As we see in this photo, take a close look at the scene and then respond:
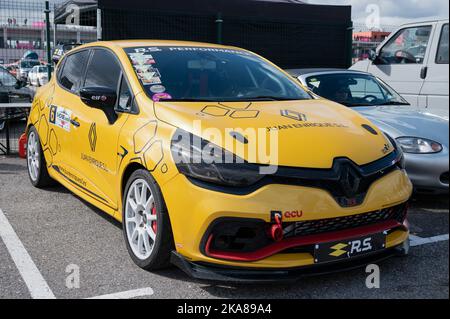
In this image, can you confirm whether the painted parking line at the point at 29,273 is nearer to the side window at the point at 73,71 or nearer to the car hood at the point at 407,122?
the side window at the point at 73,71

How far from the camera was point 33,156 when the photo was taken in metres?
5.70

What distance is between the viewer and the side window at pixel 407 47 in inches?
268

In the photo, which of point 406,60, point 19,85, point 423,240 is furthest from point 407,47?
point 19,85

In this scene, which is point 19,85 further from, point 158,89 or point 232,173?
point 232,173

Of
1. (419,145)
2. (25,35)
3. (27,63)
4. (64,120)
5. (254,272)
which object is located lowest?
(254,272)

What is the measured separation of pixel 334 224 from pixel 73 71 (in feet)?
10.6

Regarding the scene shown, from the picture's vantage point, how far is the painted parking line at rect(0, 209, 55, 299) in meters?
3.16

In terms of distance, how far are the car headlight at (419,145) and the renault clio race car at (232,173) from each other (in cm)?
104

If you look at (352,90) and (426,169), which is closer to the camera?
(426,169)

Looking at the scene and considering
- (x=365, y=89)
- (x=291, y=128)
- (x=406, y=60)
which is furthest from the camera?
(x=406, y=60)

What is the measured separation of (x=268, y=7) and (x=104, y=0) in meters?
4.09

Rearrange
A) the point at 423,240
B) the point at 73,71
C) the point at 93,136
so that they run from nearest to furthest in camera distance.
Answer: the point at 423,240
the point at 93,136
the point at 73,71
